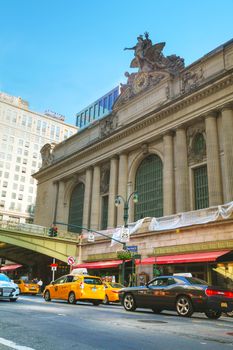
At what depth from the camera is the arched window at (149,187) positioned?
37719mm

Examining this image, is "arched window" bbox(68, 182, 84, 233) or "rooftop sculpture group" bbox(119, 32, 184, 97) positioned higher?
"rooftop sculpture group" bbox(119, 32, 184, 97)

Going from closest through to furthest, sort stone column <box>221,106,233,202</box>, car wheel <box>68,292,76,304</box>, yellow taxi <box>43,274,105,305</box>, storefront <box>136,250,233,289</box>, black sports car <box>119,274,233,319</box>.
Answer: black sports car <box>119,274,233,319</box> → yellow taxi <box>43,274,105,305</box> → car wheel <box>68,292,76,304</box> → storefront <box>136,250,233,289</box> → stone column <box>221,106,233,202</box>

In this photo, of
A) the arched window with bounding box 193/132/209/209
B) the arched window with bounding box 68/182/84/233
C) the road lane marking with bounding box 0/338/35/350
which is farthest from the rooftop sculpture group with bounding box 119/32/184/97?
the road lane marking with bounding box 0/338/35/350

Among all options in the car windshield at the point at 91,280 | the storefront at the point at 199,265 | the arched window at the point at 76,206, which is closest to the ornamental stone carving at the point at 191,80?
the storefront at the point at 199,265

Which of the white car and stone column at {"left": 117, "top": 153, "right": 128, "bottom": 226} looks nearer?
the white car

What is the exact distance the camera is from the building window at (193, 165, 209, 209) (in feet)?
108

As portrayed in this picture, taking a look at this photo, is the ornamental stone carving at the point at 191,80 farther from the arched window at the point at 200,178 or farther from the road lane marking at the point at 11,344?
the road lane marking at the point at 11,344

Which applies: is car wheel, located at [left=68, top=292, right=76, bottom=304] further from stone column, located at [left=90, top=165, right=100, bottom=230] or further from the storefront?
stone column, located at [left=90, top=165, right=100, bottom=230]

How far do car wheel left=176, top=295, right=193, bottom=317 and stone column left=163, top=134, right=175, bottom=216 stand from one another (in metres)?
21.1

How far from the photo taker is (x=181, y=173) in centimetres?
3431

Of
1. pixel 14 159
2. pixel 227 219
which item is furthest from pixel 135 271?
pixel 14 159

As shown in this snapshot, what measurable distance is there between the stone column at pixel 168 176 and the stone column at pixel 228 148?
6.13 m

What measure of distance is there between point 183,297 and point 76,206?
40063mm

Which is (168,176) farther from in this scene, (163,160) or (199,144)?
(199,144)
